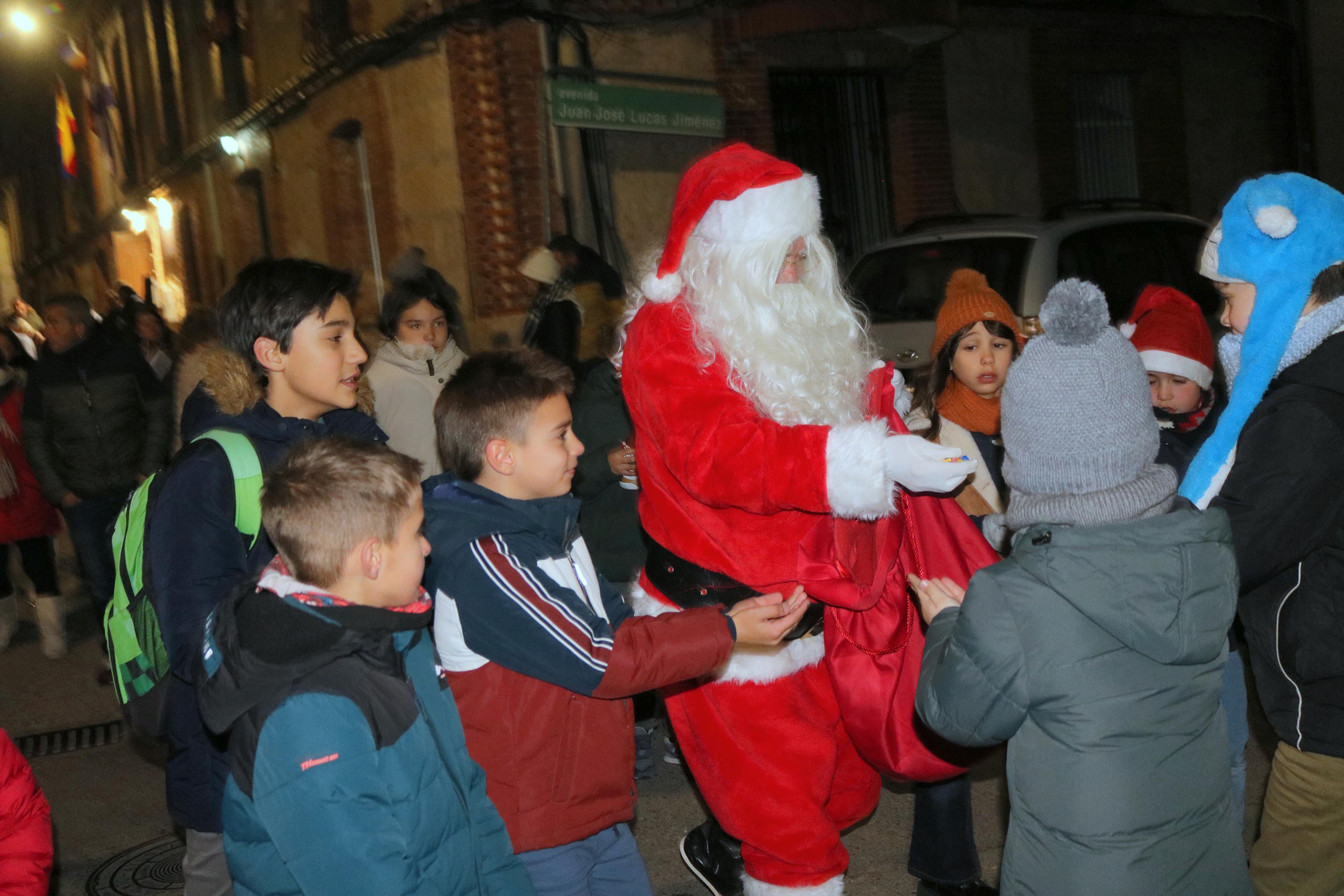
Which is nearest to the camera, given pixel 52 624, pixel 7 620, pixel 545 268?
pixel 52 624

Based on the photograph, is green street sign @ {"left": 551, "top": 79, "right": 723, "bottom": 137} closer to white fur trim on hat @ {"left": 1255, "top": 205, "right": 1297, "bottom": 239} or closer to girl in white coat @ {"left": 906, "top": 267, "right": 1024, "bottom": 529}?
girl in white coat @ {"left": 906, "top": 267, "right": 1024, "bottom": 529}

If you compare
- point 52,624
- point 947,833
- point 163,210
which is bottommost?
point 947,833

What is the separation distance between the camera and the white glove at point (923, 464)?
255cm

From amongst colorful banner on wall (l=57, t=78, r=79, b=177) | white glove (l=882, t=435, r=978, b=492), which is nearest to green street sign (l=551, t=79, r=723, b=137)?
white glove (l=882, t=435, r=978, b=492)

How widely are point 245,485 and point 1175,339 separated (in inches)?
121

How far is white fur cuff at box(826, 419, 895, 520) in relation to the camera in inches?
103

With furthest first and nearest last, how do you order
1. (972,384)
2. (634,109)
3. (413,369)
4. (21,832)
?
(634,109), (413,369), (972,384), (21,832)

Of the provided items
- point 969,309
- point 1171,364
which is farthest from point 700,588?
point 1171,364

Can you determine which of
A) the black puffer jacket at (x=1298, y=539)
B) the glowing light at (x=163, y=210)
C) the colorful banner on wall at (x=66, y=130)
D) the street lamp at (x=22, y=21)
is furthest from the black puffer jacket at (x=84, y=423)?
the colorful banner on wall at (x=66, y=130)

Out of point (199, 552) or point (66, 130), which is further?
point (66, 130)

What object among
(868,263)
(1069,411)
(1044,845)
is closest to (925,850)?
(1044,845)

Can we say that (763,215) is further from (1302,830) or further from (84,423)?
(84,423)

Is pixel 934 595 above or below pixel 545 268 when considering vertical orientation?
below

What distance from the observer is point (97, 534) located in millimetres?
6961
